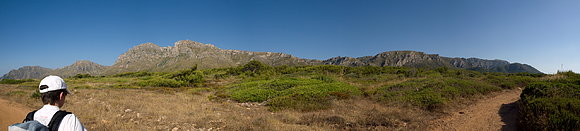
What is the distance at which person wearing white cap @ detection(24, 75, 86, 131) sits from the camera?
2424 mm

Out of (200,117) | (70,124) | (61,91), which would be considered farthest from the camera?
(200,117)

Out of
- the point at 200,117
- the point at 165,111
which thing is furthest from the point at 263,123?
the point at 165,111

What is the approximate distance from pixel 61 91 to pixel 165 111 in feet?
26.3

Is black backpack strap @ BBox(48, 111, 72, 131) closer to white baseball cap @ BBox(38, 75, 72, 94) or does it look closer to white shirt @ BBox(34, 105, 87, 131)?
white shirt @ BBox(34, 105, 87, 131)

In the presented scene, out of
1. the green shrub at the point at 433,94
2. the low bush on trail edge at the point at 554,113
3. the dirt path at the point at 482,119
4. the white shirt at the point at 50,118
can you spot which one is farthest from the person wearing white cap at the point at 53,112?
the green shrub at the point at 433,94

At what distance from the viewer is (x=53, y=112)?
8.38 ft

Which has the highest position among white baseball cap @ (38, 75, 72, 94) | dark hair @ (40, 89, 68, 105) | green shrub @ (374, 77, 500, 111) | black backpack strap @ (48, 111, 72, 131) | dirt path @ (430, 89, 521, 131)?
white baseball cap @ (38, 75, 72, 94)

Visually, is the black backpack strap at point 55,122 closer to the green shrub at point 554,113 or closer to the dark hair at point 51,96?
the dark hair at point 51,96

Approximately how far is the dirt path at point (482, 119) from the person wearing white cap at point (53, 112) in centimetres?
955

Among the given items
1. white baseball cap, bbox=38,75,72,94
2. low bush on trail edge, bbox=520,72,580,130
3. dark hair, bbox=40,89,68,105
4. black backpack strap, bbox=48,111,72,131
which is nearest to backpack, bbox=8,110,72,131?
black backpack strap, bbox=48,111,72,131

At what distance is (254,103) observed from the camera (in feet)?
45.6

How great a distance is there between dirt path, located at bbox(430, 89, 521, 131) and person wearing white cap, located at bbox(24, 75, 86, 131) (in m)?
9.55

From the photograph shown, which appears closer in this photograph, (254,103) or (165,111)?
(165,111)

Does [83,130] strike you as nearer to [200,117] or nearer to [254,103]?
[200,117]
